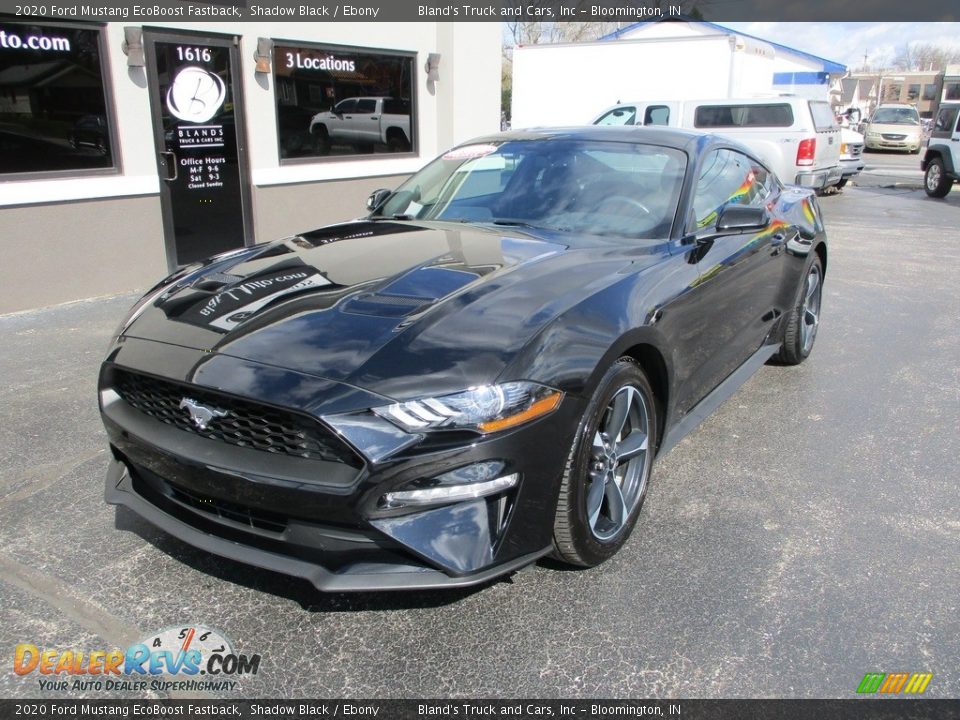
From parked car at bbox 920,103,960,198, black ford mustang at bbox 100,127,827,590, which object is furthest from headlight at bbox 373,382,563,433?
parked car at bbox 920,103,960,198

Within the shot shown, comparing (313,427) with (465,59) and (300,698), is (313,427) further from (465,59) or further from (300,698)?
(465,59)

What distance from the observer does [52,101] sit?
6629mm

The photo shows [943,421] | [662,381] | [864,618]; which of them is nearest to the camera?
[864,618]

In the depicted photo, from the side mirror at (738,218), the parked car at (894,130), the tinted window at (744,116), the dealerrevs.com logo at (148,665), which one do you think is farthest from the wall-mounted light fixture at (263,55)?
the parked car at (894,130)

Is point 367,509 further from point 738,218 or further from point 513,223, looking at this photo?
point 738,218

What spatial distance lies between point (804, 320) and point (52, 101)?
626 centimetres

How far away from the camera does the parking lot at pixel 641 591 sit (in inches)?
95.3

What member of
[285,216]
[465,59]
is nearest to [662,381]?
[285,216]

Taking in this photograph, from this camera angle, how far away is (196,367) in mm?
2469

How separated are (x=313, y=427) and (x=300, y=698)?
0.81m

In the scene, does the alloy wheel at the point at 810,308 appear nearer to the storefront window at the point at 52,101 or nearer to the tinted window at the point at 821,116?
the storefront window at the point at 52,101

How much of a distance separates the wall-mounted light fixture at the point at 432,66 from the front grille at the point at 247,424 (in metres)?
8.57

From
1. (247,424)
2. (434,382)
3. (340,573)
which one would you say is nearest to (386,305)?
(434,382)

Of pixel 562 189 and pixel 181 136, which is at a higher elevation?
pixel 181 136
